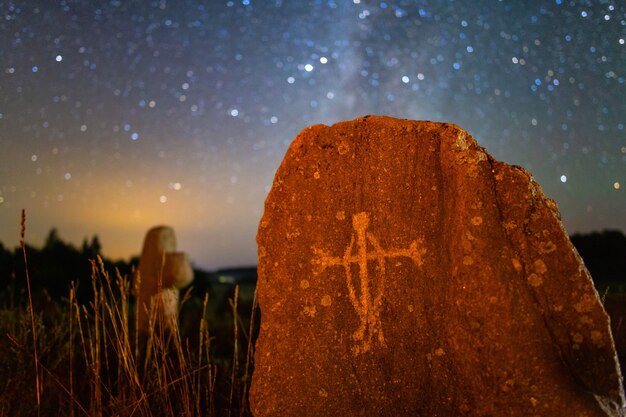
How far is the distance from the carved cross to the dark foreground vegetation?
651mm

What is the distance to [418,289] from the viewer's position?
2434mm

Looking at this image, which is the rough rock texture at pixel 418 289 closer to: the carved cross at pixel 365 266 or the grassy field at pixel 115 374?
the carved cross at pixel 365 266

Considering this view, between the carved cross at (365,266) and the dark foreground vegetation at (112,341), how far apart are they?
25.6 inches

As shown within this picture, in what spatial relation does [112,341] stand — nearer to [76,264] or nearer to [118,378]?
[118,378]

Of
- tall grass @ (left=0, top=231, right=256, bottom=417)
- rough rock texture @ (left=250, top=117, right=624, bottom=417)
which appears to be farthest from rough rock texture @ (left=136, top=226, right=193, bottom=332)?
rough rock texture @ (left=250, top=117, right=624, bottom=417)

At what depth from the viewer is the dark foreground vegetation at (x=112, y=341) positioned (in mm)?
2838

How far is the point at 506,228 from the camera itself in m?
2.32

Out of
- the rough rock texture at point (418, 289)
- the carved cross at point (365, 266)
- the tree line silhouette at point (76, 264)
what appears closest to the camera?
the rough rock texture at point (418, 289)

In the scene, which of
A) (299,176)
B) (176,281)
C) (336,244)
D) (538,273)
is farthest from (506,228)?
(176,281)

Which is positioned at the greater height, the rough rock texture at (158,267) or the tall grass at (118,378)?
the rough rock texture at (158,267)

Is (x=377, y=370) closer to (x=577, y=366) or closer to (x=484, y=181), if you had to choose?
(x=577, y=366)

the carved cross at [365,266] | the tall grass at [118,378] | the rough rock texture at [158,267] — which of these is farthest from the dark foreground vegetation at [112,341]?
the carved cross at [365,266]

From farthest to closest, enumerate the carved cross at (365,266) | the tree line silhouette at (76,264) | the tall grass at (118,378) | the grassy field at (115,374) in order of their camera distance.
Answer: the tree line silhouette at (76,264)
the tall grass at (118,378)
the grassy field at (115,374)
the carved cross at (365,266)

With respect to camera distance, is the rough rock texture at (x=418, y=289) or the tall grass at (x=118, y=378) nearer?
the rough rock texture at (x=418, y=289)
